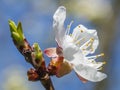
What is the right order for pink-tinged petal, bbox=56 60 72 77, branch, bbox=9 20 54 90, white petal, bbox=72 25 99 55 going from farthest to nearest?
1. white petal, bbox=72 25 99 55
2. pink-tinged petal, bbox=56 60 72 77
3. branch, bbox=9 20 54 90

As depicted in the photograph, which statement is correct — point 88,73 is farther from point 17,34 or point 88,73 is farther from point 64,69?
point 17,34

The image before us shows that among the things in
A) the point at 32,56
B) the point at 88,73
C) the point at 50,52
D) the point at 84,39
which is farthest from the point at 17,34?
the point at 84,39

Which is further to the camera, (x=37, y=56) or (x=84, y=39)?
(x=84, y=39)

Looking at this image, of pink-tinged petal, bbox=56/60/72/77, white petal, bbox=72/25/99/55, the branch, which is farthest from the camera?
white petal, bbox=72/25/99/55

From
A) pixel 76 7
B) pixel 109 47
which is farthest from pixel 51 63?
pixel 76 7

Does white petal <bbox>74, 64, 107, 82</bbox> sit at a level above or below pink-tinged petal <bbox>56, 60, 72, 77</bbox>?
below

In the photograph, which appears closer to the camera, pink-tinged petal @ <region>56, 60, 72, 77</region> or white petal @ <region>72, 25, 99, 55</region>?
pink-tinged petal @ <region>56, 60, 72, 77</region>

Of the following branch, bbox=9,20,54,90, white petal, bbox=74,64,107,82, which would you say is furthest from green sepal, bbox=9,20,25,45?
white petal, bbox=74,64,107,82

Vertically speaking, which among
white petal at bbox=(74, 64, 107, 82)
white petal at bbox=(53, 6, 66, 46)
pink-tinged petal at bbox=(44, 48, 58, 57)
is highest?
white petal at bbox=(53, 6, 66, 46)

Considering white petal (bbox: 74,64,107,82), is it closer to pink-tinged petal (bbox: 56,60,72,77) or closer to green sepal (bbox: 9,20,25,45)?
pink-tinged petal (bbox: 56,60,72,77)
